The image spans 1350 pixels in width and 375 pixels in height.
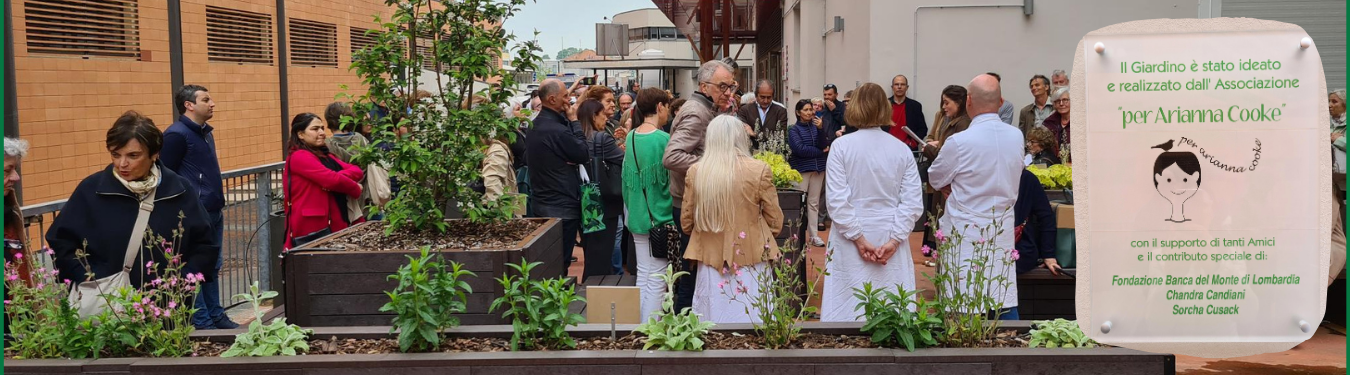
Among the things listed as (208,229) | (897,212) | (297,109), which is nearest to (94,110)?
(297,109)

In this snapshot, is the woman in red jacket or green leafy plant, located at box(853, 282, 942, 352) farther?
the woman in red jacket

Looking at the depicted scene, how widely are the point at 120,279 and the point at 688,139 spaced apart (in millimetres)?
2996

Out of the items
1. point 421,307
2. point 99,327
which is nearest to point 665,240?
point 421,307

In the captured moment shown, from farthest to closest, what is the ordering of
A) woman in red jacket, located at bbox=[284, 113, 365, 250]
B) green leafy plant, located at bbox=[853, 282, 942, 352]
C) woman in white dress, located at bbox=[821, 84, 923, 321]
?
woman in red jacket, located at bbox=[284, 113, 365, 250]
woman in white dress, located at bbox=[821, 84, 923, 321]
green leafy plant, located at bbox=[853, 282, 942, 352]

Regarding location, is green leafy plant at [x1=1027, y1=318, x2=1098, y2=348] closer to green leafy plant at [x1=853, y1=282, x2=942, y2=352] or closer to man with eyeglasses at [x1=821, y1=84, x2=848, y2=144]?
green leafy plant at [x1=853, y1=282, x2=942, y2=352]

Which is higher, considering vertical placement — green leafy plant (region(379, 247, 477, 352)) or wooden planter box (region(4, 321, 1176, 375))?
green leafy plant (region(379, 247, 477, 352))

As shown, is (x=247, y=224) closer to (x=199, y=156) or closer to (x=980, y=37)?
(x=199, y=156)

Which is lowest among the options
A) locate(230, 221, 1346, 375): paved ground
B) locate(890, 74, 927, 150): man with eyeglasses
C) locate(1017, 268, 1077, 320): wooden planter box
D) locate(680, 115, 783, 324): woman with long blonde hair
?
locate(230, 221, 1346, 375): paved ground

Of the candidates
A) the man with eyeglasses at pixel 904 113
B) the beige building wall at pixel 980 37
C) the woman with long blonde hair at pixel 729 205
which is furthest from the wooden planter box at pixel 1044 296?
the beige building wall at pixel 980 37

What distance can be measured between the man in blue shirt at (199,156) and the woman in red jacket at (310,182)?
43 cm

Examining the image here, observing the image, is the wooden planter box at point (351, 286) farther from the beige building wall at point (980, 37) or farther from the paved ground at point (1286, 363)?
the beige building wall at point (980, 37)

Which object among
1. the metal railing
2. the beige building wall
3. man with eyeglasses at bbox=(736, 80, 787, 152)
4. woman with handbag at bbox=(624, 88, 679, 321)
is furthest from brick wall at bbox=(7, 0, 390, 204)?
the beige building wall

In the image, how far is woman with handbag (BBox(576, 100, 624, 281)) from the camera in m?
8.17

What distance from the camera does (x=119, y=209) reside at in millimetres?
5516
